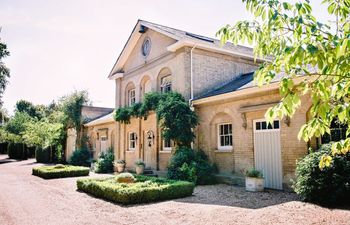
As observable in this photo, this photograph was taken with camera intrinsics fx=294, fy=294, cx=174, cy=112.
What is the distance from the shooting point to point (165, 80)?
61.3ft

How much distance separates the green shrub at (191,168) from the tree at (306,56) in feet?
34.9

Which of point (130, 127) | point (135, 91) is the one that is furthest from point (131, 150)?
point (135, 91)

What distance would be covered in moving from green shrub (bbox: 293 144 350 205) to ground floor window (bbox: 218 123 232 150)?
225 inches

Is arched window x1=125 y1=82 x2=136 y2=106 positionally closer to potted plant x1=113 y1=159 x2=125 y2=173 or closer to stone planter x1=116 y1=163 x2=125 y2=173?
potted plant x1=113 y1=159 x2=125 y2=173

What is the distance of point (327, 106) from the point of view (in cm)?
229

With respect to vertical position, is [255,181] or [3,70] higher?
[3,70]

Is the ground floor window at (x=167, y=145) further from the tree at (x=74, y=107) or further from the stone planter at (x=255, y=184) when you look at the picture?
the tree at (x=74, y=107)

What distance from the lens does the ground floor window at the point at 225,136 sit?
47.7 feet

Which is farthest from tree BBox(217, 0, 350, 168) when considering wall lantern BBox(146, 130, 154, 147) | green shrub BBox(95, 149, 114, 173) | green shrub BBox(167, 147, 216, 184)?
green shrub BBox(95, 149, 114, 173)

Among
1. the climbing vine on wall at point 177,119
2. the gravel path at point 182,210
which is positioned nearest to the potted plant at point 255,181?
the gravel path at point 182,210

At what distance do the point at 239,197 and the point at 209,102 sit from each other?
5938 millimetres

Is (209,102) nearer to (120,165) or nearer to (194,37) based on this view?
(194,37)

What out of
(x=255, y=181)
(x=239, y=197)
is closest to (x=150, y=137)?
(x=255, y=181)

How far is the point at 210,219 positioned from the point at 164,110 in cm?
835
